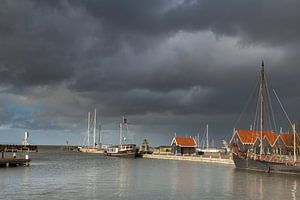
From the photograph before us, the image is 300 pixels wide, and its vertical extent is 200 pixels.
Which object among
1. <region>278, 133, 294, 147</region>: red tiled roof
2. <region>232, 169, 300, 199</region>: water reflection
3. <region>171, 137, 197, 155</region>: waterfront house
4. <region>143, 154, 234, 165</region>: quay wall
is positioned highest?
<region>278, 133, 294, 147</region>: red tiled roof

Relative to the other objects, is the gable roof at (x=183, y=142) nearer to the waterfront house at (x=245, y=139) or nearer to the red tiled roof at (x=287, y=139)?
the waterfront house at (x=245, y=139)

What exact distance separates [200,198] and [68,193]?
46.6 ft

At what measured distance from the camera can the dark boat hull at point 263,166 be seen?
7319 centimetres

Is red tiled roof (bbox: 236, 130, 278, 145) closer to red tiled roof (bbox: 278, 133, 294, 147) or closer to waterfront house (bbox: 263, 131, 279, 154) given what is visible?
waterfront house (bbox: 263, 131, 279, 154)

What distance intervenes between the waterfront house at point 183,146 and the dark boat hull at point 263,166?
171 ft

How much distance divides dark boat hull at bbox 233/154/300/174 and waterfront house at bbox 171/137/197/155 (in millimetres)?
52109

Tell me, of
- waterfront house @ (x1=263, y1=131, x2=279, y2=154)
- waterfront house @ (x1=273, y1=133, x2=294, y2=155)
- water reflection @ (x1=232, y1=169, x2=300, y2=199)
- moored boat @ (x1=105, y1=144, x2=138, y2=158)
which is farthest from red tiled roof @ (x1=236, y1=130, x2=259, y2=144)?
water reflection @ (x1=232, y1=169, x2=300, y2=199)

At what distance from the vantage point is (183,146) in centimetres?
14112

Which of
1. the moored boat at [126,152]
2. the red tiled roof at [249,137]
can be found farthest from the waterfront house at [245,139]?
the moored boat at [126,152]

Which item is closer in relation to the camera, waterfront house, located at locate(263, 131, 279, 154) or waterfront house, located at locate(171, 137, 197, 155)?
waterfront house, located at locate(263, 131, 279, 154)

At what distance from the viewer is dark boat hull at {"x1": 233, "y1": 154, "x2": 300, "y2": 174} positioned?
2881 inches

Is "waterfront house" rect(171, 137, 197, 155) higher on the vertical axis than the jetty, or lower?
higher

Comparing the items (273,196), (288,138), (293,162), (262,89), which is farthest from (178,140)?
(273,196)

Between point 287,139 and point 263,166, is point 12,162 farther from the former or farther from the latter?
point 287,139
